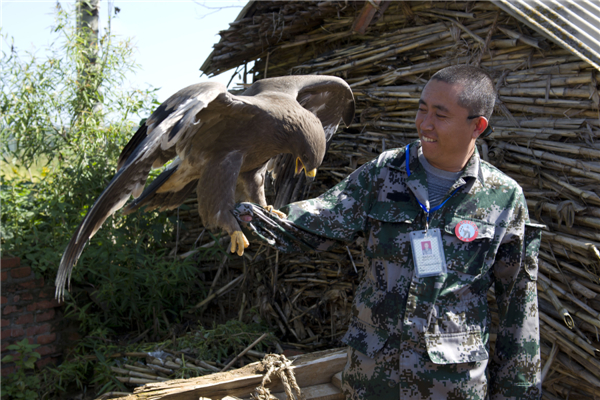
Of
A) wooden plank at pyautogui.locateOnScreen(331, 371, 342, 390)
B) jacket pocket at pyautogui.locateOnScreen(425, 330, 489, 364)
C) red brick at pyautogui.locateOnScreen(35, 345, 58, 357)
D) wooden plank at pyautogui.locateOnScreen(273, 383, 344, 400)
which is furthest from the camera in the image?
red brick at pyautogui.locateOnScreen(35, 345, 58, 357)

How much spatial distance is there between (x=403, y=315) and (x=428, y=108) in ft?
2.69

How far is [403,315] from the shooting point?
70.6 inches

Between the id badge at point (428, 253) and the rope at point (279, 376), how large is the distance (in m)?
1.11

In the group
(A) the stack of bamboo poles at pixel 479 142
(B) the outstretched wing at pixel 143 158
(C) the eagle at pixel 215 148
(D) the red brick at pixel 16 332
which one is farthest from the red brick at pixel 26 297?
(B) the outstretched wing at pixel 143 158

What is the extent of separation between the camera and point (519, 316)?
1.87m

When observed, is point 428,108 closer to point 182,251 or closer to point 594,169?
point 594,169

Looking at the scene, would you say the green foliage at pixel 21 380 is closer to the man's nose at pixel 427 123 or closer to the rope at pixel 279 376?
the rope at pixel 279 376

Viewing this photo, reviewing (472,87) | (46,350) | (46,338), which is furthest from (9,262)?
(472,87)

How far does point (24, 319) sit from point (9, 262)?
2.01ft

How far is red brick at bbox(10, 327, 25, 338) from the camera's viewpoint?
472 cm

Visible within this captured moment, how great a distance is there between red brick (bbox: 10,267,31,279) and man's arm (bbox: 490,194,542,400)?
4682mm

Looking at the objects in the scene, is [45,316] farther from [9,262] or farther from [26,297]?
[9,262]

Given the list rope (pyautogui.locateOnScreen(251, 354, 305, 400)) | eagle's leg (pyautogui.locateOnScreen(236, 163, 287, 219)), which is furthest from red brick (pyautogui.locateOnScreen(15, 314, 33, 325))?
rope (pyautogui.locateOnScreen(251, 354, 305, 400))

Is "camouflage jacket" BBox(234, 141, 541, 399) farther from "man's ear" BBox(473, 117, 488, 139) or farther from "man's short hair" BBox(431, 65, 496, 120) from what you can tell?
"man's short hair" BBox(431, 65, 496, 120)
